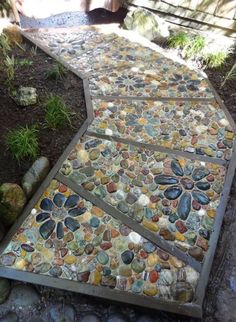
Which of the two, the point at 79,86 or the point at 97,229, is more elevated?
the point at 79,86

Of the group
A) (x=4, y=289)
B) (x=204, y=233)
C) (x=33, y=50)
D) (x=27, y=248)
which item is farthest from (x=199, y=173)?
(x=33, y=50)

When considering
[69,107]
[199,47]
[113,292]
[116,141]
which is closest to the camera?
[113,292]

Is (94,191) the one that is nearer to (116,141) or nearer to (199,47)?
(116,141)

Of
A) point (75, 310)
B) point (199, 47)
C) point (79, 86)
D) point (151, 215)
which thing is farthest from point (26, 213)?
point (199, 47)

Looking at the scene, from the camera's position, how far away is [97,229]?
2.44 metres

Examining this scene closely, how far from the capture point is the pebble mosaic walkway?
87.9 inches

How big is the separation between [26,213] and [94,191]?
59 cm

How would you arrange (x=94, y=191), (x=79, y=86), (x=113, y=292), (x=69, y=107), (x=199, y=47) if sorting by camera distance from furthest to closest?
1. (x=199, y=47)
2. (x=79, y=86)
3. (x=69, y=107)
4. (x=94, y=191)
5. (x=113, y=292)

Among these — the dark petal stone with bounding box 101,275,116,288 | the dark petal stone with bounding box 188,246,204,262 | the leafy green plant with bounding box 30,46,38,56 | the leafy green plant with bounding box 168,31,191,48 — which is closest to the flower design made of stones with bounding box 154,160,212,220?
the dark petal stone with bounding box 188,246,204,262

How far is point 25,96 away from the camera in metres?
3.17

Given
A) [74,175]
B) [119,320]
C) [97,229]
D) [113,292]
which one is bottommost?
[119,320]

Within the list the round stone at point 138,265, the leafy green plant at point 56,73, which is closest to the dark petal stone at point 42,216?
the round stone at point 138,265

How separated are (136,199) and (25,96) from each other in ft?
5.20

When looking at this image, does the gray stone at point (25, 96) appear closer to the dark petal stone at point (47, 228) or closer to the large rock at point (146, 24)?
the dark petal stone at point (47, 228)
